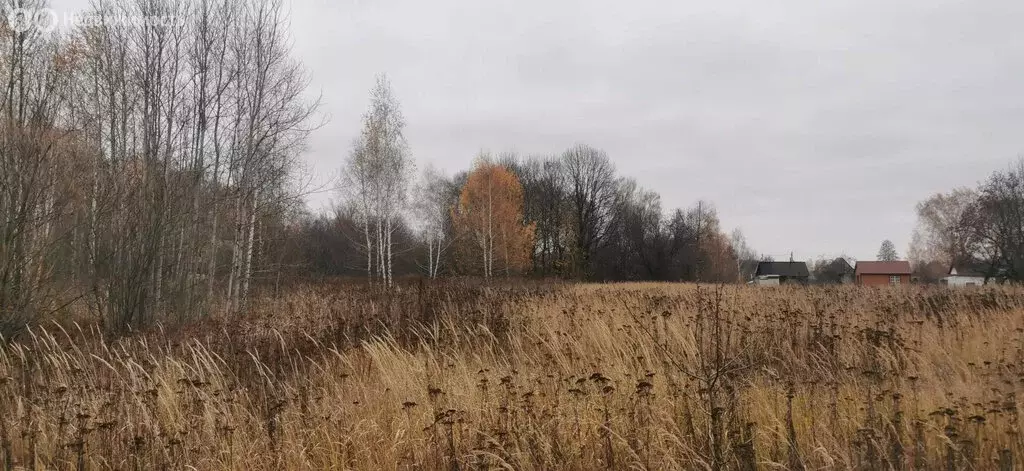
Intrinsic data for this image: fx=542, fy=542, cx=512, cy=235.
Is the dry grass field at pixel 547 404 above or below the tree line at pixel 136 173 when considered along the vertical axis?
below

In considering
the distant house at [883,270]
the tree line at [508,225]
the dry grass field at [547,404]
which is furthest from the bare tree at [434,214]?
the distant house at [883,270]

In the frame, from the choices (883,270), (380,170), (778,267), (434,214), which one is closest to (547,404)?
(380,170)

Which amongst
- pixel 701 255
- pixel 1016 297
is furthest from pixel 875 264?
pixel 1016 297

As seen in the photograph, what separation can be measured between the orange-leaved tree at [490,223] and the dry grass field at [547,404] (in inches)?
958

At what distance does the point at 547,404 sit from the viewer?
3.38 metres

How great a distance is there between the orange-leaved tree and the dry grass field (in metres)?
24.3

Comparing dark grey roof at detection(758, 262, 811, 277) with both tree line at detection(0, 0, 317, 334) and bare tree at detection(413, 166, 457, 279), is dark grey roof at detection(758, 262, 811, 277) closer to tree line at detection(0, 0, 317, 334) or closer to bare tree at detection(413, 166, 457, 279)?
bare tree at detection(413, 166, 457, 279)

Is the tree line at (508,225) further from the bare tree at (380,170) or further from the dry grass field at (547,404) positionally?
the dry grass field at (547,404)

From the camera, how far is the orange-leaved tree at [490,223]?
30500 millimetres

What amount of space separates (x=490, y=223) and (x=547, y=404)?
2687 cm

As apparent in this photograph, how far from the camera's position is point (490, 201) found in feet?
98.1

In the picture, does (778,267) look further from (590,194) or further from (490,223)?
(490,223)

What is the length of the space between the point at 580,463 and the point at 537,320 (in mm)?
4061

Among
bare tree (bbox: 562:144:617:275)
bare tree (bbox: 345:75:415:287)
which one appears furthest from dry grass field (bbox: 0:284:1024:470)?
bare tree (bbox: 562:144:617:275)
